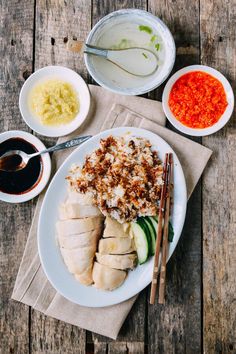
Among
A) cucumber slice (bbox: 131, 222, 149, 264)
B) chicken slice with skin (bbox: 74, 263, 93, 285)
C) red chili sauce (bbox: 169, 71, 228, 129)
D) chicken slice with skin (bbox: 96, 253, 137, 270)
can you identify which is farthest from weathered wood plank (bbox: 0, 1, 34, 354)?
red chili sauce (bbox: 169, 71, 228, 129)

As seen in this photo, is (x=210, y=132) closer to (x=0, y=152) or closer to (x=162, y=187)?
(x=162, y=187)

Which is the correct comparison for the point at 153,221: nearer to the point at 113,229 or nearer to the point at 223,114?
the point at 113,229

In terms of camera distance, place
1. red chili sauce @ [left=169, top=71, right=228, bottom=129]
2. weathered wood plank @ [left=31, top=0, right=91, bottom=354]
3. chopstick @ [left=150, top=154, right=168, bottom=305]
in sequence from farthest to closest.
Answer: weathered wood plank @ [left=31, top=0, right=91, bottom=354], red chili sauce @ [left=169, top=71, right=228, bottom=129], chopstick @ [left=150, top=154, right=168, bottom=305]

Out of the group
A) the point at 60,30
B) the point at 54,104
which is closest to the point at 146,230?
the point at 54,104

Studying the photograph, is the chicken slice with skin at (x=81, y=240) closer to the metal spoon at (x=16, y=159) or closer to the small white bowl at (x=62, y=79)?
the metal spoon at (x=16, y=159)

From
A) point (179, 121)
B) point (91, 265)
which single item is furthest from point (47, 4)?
point (91, 265)

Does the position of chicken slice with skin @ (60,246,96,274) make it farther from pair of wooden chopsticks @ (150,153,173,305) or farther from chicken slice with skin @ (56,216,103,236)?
pair of wooden chopsticks @ (150,153,173,305)
